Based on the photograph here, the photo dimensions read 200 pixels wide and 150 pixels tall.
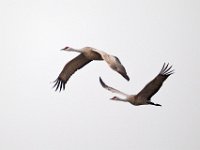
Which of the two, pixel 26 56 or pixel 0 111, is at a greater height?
pixel 26 56

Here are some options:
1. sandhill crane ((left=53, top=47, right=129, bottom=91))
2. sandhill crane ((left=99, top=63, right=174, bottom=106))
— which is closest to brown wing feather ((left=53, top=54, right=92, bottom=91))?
sandhill crane ((left=53, top=47, right=129, bottom=91))

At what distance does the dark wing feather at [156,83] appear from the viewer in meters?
5.37

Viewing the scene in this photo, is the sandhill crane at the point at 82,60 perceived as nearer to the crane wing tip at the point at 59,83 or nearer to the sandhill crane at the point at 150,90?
the crane wing tip at the point at 59,83

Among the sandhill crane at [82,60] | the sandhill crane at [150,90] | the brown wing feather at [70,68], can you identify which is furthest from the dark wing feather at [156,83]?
the brown wing feather at [70,68]

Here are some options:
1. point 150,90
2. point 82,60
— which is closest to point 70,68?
point 82,60

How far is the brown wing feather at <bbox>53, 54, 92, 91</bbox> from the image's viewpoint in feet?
18.7

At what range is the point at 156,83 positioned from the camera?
5383 millimetres

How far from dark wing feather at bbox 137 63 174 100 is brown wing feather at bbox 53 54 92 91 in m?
0.57

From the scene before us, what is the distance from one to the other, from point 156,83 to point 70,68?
2.74 ft

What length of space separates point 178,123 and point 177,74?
1.63 ft

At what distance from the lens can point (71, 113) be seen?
6.92 m

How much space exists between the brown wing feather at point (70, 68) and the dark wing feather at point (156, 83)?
0.57 m

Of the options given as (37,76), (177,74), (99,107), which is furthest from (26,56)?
(177,74)
